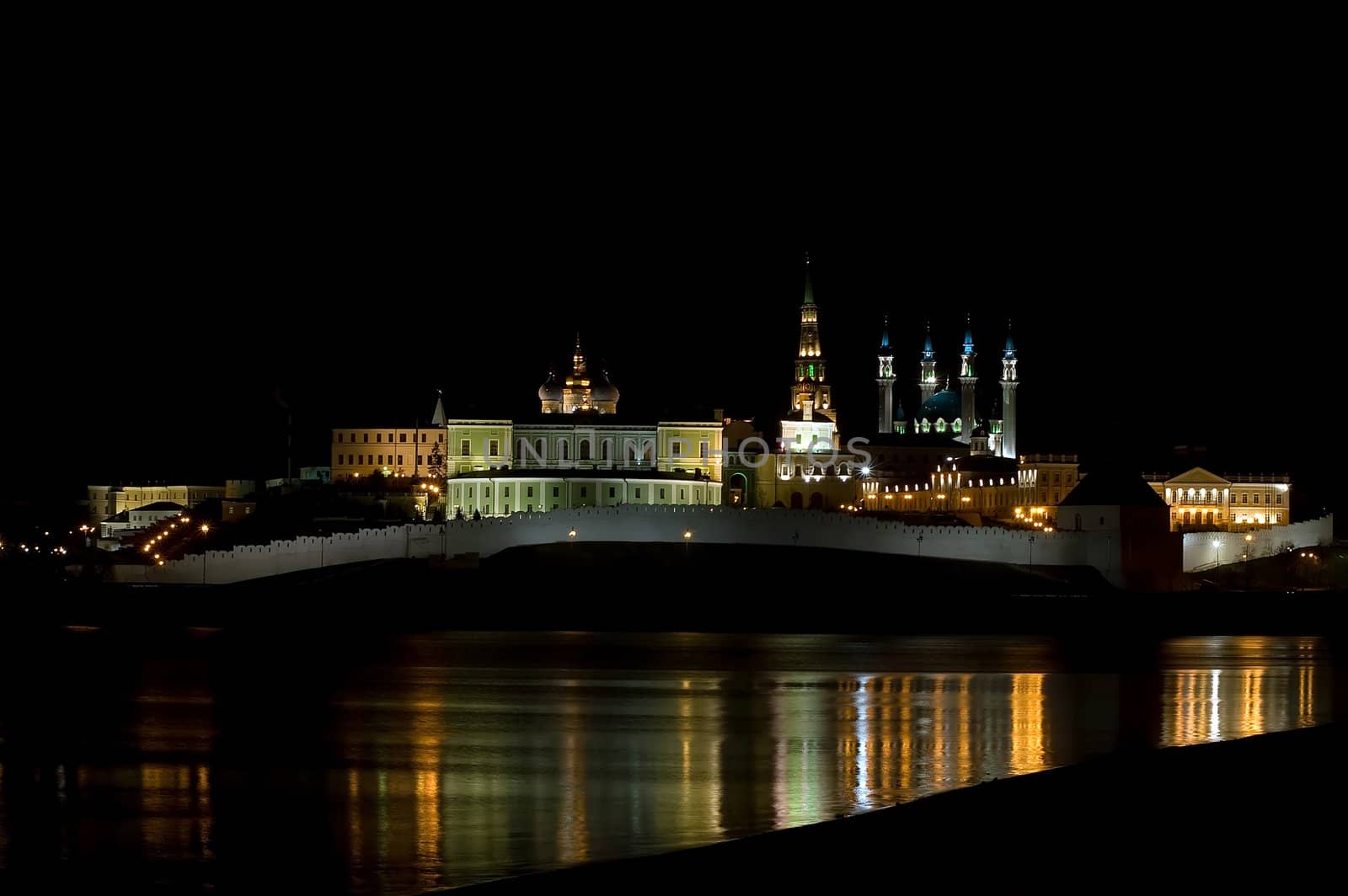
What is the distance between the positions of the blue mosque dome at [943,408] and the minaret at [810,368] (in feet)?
53.9

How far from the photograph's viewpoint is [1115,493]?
186 ft

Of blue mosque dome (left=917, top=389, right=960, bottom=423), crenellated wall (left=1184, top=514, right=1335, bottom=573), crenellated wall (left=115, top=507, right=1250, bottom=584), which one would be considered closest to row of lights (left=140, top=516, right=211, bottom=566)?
crenellated wall (left=115, top=507, right=1250, bottom=584)

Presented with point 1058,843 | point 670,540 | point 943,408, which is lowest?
point 1058,843

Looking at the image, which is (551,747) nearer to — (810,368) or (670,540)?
(670,540)

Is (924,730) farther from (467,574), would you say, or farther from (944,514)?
(944,514)

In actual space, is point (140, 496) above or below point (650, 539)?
above

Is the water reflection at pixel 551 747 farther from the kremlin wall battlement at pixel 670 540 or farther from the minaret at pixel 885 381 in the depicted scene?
the minaret at pixel 885 381

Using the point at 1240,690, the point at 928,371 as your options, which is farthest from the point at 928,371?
the point at 1240,690

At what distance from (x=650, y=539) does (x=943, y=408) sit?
1798 inches

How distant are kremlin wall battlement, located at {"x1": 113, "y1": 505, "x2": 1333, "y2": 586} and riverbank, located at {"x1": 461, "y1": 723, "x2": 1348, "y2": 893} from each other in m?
41.2

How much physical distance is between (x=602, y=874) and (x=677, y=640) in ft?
103

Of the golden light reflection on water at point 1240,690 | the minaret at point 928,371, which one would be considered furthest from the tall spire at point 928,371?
the golden light reflection on water at point 1240,690

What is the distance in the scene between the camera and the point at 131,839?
1655cm

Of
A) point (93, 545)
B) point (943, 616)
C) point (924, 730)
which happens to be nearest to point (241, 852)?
point (924, 730)
